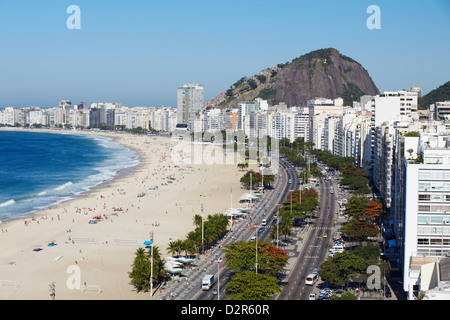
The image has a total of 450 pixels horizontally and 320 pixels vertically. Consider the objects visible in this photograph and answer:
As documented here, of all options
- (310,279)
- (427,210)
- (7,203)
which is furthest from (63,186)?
(427,210)

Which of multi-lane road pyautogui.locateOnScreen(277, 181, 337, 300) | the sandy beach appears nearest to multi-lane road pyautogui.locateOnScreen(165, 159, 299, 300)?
the sandy beach

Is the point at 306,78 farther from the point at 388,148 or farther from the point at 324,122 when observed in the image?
the point at 388,148

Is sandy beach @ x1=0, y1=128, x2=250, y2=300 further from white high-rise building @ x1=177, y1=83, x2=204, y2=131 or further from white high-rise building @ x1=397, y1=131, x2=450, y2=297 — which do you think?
white high-rise building @ x1=177, y1=83, x2=204, y2=131

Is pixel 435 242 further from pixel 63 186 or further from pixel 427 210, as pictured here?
pixel 63 186

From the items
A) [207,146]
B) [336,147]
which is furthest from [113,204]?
[207,146]

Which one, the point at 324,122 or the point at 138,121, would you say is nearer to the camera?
the point at 324,122

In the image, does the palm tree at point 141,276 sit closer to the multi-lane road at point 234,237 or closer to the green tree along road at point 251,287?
the multi-lane road at point 234,237
